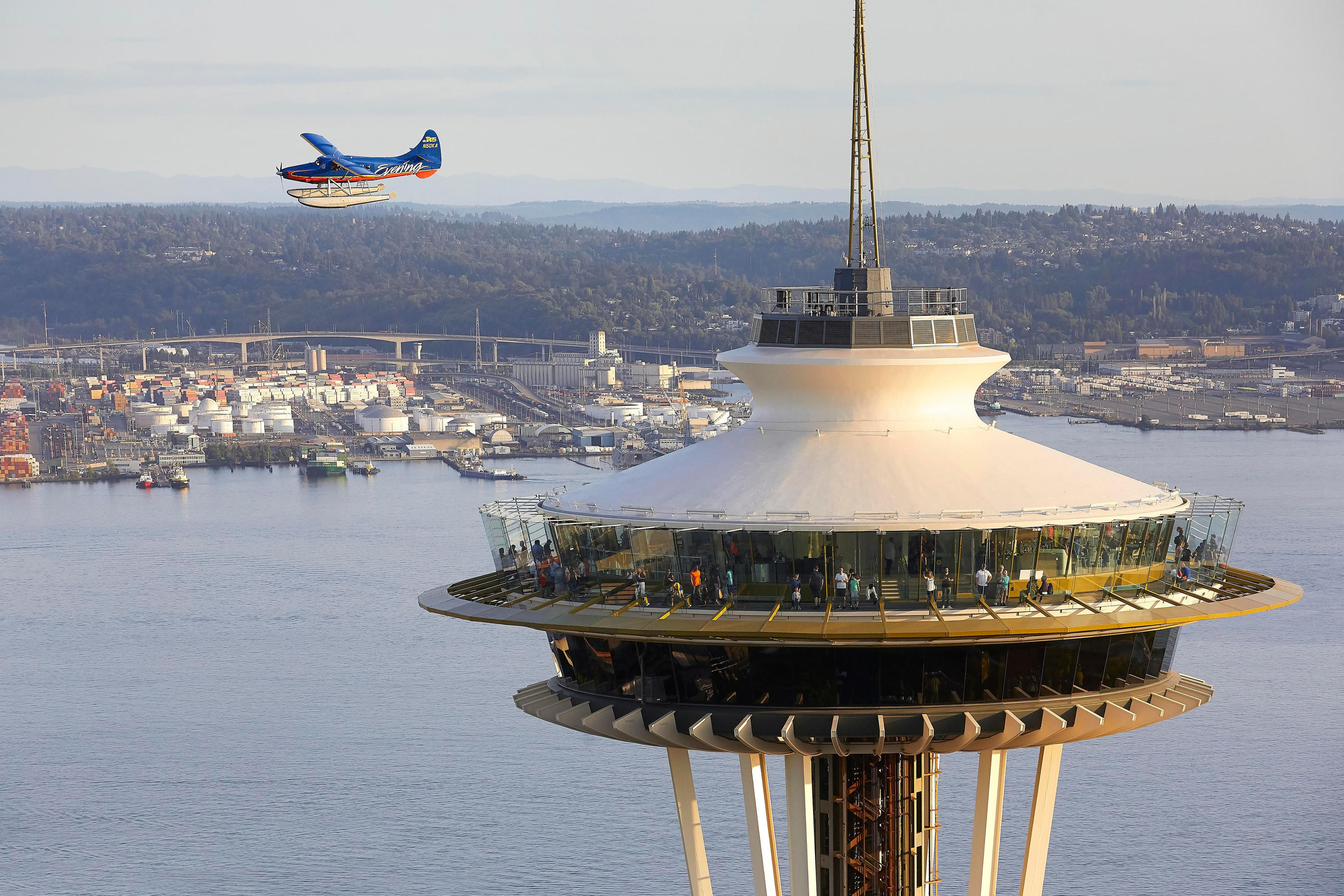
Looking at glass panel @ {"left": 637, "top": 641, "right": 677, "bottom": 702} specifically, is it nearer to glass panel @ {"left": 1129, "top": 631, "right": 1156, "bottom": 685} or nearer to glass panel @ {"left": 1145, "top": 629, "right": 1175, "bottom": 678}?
glass panel @ {"left": 1129, "top": 631, "right": 1156, "bottom": 685}

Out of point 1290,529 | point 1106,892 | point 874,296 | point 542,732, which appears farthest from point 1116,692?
point 1290,529

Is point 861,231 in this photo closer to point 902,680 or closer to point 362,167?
point 902,680

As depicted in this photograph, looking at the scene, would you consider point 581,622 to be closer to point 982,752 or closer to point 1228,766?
point 982,752

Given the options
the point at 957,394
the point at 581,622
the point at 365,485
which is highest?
the point at 957,394


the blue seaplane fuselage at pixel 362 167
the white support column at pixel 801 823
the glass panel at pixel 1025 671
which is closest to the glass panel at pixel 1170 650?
the glass panel at pixel 1025 671

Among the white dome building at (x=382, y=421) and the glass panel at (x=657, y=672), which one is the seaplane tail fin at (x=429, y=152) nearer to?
the glass panel at (x=657, y=672)

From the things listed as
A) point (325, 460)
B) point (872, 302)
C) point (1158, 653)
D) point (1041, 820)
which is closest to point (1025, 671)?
point (1158, 653)
